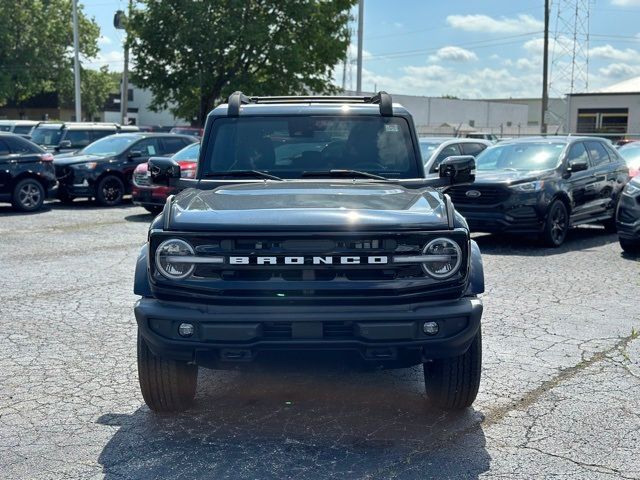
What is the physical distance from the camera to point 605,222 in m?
14.2

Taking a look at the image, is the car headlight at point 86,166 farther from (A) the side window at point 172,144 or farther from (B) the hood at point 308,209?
(B) the hood at point 308,209

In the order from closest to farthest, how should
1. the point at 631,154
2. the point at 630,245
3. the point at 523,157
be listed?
1. the point at 630,245
2. the point at 523,157
3. the point at 631,154

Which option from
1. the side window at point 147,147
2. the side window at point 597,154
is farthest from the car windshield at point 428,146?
the side window at point 147,147

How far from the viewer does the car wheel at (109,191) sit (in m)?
17.9

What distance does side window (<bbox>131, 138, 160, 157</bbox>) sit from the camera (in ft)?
60.3

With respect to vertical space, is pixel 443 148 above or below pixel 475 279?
above

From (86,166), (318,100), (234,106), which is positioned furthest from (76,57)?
(234,106)

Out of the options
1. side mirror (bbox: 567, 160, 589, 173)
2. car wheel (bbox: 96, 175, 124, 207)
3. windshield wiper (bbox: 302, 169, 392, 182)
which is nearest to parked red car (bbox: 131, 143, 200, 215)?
car wheel (bbox: 96, 175, 124, 207)

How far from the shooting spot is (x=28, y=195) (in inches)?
659

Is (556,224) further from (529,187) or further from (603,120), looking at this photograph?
(603,120)

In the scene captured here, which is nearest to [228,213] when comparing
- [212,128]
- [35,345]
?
[212,128]

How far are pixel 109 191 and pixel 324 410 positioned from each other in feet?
46.4

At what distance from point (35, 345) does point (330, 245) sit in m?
3.33

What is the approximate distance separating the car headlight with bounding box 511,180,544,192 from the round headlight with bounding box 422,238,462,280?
26.2 feet
